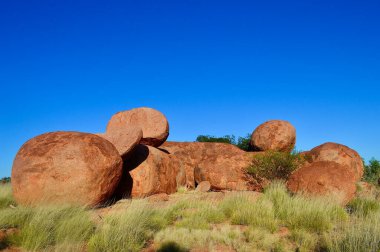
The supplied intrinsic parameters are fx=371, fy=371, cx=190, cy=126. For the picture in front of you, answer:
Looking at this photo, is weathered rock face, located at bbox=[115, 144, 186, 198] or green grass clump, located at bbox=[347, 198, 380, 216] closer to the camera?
green grass clump, located at bbox=[347, 198, 380, 216]

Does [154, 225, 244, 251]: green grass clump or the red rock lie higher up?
the red rock

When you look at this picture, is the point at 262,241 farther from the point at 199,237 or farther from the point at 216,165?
the point at 216,165

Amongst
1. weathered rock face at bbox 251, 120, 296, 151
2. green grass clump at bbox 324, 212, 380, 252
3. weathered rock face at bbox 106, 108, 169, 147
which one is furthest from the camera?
weathered rock face at bbox 251, 120, 296, 151

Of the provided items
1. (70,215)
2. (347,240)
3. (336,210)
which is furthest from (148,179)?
(347,240)

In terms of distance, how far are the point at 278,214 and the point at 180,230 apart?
7.71ft

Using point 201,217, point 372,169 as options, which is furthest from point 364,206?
point 372,169

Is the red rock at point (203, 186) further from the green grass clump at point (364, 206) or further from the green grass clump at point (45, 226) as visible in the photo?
the green grass clump at point (45, 226)

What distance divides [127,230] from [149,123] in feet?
27.7

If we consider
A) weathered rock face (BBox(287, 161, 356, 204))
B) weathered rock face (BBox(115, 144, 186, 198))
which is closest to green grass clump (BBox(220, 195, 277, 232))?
weathered rock face (BBox(287, 161, 356, 204))

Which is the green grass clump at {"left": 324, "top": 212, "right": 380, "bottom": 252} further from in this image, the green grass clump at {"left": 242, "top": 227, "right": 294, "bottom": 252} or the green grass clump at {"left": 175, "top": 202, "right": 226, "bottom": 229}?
the green grass clump at {"left": 175, "top": 202, "right": 226, "bottom": 229}

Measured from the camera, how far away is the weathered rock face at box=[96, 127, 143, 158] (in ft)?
35.3

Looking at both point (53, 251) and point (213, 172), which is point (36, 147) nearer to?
point (53, 251)

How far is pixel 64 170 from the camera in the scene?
8984 mm

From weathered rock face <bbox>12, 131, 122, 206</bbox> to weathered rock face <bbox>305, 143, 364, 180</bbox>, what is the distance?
10.0 meters
